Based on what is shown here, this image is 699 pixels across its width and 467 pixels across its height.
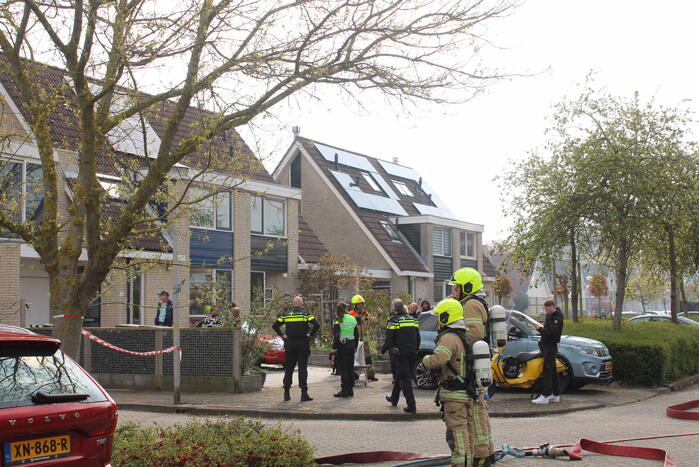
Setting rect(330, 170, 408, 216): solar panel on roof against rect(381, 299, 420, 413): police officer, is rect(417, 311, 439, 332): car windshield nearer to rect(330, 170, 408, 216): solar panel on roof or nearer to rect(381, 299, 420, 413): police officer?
rect(381, 299, 420, 413): police officer

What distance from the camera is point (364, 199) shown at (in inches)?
1427

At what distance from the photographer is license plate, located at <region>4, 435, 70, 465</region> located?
15.1 feet

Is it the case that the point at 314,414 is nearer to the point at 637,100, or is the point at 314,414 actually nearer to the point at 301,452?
the point at 301,452

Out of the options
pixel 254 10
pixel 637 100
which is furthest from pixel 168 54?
pixel 637 100

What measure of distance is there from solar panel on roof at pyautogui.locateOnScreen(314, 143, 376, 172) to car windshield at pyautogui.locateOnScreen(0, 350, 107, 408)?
3157cm

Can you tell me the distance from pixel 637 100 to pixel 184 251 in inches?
539

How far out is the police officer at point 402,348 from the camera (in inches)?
489

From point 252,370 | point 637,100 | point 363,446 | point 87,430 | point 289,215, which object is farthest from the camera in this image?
point 289,215

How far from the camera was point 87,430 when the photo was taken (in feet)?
16.4

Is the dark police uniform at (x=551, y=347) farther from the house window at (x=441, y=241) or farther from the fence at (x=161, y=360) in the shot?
the house window at (x=441, y=241)

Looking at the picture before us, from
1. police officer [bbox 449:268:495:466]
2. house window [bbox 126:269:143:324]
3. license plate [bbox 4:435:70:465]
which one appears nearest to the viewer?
license plate [bbox 4:435:70:465]

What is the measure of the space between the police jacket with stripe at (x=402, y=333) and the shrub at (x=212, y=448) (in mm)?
5240

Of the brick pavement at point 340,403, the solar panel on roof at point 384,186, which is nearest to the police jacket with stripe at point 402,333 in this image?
the brick pavement at point 340,403

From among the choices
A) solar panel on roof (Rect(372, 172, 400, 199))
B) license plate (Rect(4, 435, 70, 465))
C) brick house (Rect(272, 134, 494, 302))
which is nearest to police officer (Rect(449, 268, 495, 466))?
license plate (Rect(4, 435, 70, 465))
